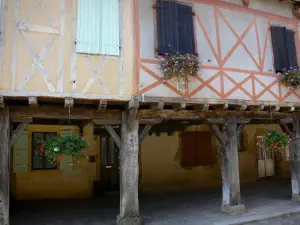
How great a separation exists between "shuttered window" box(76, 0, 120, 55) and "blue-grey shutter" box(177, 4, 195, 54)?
1519 millimetres

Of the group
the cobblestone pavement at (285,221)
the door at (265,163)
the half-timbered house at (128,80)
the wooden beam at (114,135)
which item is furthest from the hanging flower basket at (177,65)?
the door at (265,163)

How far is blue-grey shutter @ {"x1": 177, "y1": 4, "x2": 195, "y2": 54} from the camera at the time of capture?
7055mm

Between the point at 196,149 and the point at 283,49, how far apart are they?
523 centimetres

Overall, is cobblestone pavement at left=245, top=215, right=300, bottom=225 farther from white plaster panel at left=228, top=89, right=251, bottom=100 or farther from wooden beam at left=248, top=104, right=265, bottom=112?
white plaster panel at left=228, top=89, right=251, bottom=100

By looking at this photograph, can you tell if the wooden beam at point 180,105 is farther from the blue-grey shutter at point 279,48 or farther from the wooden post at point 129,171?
the blue-grey shutter at point 279,48

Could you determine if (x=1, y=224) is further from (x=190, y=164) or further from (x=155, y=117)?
(x=190, y=164)

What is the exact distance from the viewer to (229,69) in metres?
7.54

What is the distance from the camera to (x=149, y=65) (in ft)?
21.8

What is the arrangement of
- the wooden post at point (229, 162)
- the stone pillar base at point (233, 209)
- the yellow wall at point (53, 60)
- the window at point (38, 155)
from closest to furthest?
the yellow wall at point (53, 60) < the stone pillar base at point (233, 209) < the wooden post at point (229, 162) < the window at point (38, 155)

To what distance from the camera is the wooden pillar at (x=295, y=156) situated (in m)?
9.15

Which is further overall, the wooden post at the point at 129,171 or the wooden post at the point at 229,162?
the wooden post at the point at 229,162

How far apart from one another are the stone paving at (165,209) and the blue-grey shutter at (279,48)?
397 cm

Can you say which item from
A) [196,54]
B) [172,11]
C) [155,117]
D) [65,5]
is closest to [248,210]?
[155,117]

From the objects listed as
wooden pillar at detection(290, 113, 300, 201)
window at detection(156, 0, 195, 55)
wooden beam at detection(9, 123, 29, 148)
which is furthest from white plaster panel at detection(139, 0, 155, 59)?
wooden pillar at detection(290, 113, 300, 201)
